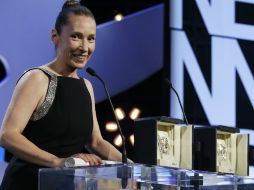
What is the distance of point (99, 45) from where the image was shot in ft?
14.3

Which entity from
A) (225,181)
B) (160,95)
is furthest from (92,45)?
(160,95)

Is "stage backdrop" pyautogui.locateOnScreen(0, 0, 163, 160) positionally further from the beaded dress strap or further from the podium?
the podium

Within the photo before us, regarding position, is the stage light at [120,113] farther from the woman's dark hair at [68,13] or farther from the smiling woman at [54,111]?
the woman's dark hair at [68,13]

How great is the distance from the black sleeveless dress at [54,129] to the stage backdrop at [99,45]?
5.02ft

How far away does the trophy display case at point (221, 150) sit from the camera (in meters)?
2.79

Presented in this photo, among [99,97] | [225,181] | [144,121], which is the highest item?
[99,97]

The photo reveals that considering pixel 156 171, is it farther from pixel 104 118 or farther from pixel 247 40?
pixel 247 40

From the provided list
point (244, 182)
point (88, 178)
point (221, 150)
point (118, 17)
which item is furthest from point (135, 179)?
point (118, 17)

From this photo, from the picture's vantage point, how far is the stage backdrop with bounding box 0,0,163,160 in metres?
4.11

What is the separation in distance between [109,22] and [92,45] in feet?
5.68

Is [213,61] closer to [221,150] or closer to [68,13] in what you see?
[221,150]

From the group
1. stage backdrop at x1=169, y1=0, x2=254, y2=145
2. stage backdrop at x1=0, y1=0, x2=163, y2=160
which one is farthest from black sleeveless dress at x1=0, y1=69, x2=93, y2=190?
stage backdrop at x1=169, y1=0, x2=254, y2=145

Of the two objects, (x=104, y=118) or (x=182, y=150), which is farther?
(x=104, y=118)

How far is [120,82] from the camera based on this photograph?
4414 mm
